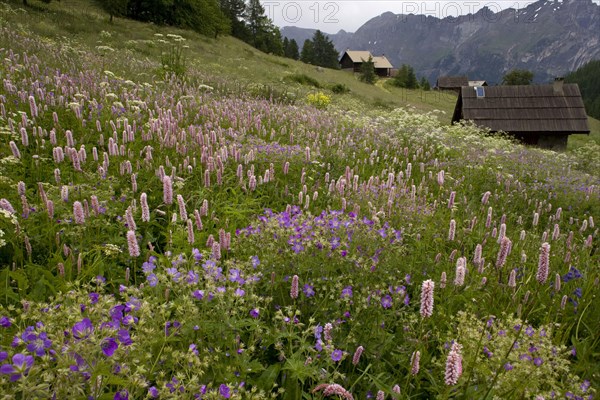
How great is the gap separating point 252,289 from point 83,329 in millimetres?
1220

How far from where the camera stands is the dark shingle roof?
117 ft

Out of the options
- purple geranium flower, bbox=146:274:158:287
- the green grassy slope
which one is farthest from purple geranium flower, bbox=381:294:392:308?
the green grassy slope

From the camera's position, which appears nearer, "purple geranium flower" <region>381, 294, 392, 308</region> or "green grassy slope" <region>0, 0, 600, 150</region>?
"purple geranium flower" <region>381, 294, 392, 308</region>

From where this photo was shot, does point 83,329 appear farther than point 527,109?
No

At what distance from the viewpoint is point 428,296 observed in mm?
1856

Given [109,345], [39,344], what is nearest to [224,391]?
[109,345]

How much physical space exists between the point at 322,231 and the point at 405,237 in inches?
62.6

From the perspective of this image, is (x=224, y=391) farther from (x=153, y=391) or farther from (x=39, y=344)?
(x=39, y=344)

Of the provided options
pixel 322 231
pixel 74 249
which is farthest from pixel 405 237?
Answer: pixel 74 249

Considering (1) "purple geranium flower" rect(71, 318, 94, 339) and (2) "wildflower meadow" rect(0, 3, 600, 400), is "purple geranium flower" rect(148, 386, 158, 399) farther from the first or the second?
(1) "purple geranium flower" rect(71, 318, 94, 339)

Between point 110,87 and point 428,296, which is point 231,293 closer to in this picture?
point 428,296

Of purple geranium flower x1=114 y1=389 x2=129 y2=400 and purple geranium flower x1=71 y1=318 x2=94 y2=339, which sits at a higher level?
purple geranium flower x1=71 y1=318 x2=94 y2=339

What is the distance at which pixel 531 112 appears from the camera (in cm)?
3681

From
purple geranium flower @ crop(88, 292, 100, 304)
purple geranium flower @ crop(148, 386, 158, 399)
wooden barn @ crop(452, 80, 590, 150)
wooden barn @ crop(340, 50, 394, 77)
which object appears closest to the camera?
purple geranium flower @ crop(148, 386, 158, 399)
